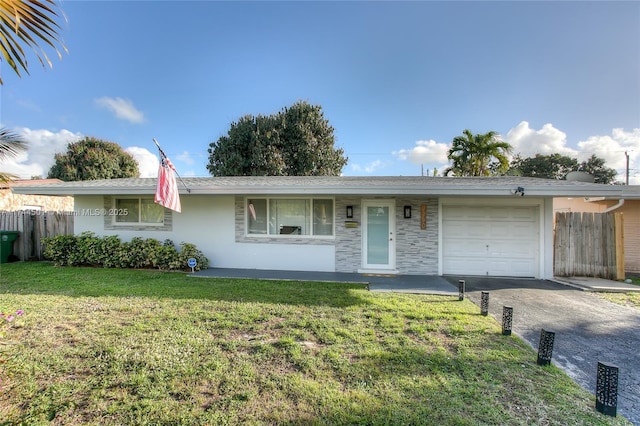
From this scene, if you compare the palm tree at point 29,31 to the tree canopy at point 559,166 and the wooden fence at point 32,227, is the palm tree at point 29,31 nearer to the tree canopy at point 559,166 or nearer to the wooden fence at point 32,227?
the wooden fence at point 32,227

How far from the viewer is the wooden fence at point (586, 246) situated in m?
8.10

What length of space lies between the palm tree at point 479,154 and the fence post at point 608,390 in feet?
48.1

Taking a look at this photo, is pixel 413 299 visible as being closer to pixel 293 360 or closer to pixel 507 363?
pixel 507 363

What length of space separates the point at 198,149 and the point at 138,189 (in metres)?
14.8

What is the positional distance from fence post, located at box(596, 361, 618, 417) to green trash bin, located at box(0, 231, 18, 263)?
15.2 meters

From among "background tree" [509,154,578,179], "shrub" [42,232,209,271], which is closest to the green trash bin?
"shrub" [42,232,209,271]

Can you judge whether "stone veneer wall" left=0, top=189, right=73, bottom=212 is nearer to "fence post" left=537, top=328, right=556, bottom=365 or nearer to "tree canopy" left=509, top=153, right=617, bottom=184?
"fence post" left=537, top=328, right=556, bottom=365

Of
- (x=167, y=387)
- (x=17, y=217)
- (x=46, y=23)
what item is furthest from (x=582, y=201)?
(x=17, y=217)

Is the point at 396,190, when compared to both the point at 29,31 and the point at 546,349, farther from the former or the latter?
the point at 29,31

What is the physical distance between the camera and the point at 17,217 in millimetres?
10375

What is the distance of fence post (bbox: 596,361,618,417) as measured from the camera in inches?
95.1

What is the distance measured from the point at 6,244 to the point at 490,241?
52.3 ft

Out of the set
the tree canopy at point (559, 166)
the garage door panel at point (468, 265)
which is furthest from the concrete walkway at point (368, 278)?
the tree canopy at point (559, 166)

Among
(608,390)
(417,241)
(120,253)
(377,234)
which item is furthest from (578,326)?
(120,253)
